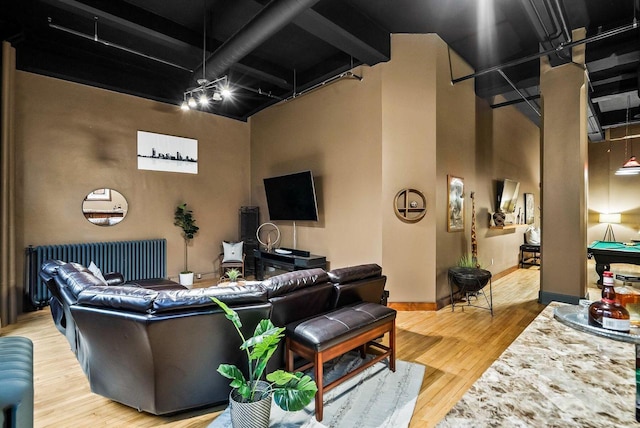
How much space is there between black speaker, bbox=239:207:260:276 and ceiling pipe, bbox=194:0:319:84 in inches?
129

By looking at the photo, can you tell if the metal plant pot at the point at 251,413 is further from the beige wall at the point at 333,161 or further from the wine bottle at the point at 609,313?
the beige wall at the point at 333,161

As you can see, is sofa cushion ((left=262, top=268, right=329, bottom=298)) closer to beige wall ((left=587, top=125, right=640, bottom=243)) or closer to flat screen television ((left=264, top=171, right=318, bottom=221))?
flat screen television ((left=264, top=171, right=318, bottom=221))

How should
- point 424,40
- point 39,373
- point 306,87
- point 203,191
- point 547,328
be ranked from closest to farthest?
1. point 547,328
2. point 39,373
3. point 424,40
4. point 306,87
5. point 203,191

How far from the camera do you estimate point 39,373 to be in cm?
286

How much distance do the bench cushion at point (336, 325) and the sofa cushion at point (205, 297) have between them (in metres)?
0.38

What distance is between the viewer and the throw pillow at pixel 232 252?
6354 mm

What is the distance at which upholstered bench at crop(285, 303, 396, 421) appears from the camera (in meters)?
2.20

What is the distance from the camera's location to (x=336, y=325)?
2383 millimetres

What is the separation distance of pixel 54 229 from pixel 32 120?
171 centimetres

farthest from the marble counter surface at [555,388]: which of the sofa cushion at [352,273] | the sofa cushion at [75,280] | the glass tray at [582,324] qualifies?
the sofa cushion at [75,280]

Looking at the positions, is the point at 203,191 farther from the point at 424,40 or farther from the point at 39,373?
the point at 424,40

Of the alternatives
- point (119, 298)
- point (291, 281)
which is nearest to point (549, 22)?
point (291, 281)

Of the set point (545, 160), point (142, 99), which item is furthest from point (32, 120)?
point (545, 160)

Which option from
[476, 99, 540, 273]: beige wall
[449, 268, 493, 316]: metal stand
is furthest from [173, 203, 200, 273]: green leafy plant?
[476, 99, 540, 273]: beige wall
